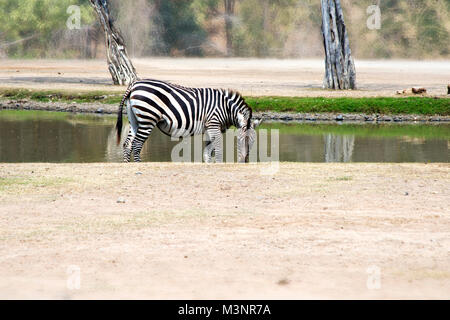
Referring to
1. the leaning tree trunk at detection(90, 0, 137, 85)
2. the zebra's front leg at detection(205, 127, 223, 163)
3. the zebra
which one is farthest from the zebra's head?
the leaning tree trunk at detection(90, 0, 137, 85)

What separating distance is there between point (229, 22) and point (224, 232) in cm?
5998

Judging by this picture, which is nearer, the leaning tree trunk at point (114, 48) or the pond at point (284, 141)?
the pond at point (284, 141)

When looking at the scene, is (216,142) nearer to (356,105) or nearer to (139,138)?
(139,138)

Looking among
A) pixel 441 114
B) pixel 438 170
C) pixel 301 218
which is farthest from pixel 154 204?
pixel 441 114

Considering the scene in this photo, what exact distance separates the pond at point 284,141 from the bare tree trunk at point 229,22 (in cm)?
4115

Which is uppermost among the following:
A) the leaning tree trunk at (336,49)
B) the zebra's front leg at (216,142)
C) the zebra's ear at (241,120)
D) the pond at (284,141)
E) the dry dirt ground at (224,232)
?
the leaning tree trunk at (336,49)

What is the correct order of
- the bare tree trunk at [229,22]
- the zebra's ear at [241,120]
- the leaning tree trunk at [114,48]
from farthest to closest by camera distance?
the bare tree trunk at [229,22] → the leaning tree trunk at [114,48] → the zebra's ear at [241,120]

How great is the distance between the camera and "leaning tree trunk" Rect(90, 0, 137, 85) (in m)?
30.8

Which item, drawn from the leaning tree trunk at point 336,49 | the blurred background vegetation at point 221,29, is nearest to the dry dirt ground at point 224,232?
the leaning tree trunk at point 336,49

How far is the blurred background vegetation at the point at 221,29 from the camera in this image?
199ft

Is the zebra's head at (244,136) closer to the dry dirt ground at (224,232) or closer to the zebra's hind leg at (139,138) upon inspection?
the zebra's hind leg at (139,138)

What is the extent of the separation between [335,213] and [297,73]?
32.8 meters

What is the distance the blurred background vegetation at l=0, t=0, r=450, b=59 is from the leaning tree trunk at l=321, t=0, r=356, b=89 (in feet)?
101

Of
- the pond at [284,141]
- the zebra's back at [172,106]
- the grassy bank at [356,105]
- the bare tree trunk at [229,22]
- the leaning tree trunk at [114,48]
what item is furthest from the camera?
the bare tree trunk at [229,22]
